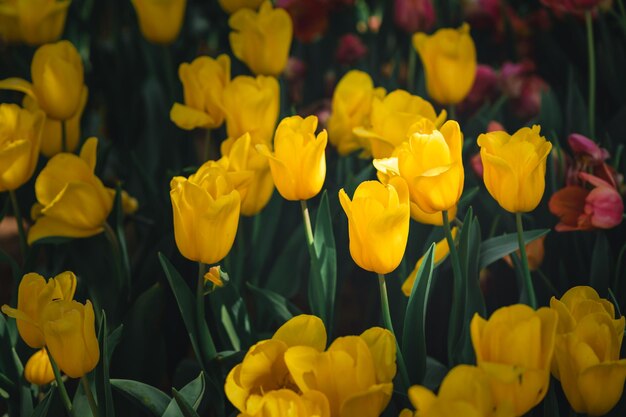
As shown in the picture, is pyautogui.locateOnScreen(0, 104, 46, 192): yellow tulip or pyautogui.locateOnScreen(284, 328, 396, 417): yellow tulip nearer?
pyautogui.locateOnScreen(284, 328, 396, 417): yellow tulip

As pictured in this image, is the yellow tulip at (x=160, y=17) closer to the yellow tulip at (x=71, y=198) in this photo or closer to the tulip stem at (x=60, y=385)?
the yellow tulip at (x=71, y=198)

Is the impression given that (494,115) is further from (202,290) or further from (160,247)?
(202,290)

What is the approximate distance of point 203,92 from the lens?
3.53 ft

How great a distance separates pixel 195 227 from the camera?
79 cm

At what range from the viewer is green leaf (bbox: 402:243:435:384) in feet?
2.61

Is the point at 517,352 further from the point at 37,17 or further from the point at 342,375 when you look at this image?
the point at 37,17

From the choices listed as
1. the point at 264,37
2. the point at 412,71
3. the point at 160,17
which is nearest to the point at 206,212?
the point at 264,37

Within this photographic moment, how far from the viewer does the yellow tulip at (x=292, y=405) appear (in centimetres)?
62

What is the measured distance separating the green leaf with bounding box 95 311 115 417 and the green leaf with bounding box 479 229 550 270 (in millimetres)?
419

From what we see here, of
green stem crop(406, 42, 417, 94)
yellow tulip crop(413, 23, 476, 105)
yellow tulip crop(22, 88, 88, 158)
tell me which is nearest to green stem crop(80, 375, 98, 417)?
yellow tulip crop(22, 88, 88, 158)

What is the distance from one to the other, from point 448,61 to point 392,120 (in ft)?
0.81

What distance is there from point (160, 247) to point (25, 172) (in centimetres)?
21

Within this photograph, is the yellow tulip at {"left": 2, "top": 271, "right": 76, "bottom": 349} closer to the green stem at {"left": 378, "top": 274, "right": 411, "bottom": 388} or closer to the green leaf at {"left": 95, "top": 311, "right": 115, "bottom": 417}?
the green leaf at {"left": 95, "top": 311, "right": 115, "bottom": 417}

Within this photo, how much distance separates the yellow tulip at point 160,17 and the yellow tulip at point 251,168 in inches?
14.4
